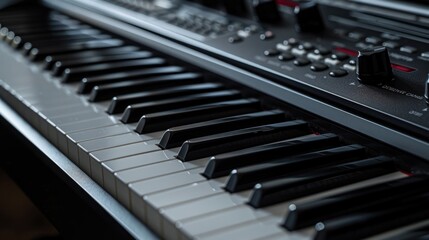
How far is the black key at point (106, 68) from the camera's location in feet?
5.00

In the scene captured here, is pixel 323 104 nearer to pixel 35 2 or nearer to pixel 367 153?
pixel 367 153

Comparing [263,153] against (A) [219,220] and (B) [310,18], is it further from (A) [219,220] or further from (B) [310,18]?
(B) [310,18]

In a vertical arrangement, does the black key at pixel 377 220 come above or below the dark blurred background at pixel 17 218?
above

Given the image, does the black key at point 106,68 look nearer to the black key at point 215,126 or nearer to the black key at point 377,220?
the black key at point 215,126

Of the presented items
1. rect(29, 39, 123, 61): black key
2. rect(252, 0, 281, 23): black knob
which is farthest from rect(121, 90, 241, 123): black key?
rect(29, 39, 123, 61): black key

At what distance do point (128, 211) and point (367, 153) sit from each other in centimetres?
34

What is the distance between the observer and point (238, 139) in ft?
3.61

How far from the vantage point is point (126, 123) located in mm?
1246

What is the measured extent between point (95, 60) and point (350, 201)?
0.88m

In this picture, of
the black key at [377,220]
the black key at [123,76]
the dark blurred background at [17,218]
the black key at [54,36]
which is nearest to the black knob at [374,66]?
the black key at [377,220]

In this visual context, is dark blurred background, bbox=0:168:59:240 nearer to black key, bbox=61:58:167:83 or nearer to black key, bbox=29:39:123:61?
black key, bbox=29:39:123:61

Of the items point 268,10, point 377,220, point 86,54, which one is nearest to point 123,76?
point 86,54

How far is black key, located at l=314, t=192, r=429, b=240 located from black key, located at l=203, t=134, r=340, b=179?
0.66ft

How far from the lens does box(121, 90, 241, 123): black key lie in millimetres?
1265
